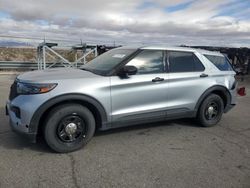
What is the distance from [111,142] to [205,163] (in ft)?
5.17

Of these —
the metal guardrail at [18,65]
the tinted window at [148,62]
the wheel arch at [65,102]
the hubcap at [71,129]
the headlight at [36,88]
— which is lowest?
the hubcap at [71,129]

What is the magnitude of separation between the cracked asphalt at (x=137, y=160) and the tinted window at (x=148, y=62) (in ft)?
3.92

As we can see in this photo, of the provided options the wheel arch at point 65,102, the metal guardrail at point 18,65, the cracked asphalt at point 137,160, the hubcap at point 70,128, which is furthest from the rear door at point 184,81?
the metal guardrail at point 18,65

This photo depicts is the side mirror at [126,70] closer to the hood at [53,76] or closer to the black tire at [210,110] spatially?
the hood at [53,76]

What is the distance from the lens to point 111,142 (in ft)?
15.9

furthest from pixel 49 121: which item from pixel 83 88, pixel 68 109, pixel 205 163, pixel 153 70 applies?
pixel 205 163

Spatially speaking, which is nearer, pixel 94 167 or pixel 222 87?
pixel 94 167

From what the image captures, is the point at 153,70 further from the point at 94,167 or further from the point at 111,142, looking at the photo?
the point at 94,167

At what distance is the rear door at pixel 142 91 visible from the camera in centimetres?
463

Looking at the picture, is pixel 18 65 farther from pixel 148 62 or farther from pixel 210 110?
pixel 210 110

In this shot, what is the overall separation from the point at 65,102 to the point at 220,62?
3468mm

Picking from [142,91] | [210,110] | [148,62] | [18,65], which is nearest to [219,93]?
[210,110]

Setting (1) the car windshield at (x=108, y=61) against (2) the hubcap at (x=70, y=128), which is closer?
(2) the hubcap at (x=70, y=128)

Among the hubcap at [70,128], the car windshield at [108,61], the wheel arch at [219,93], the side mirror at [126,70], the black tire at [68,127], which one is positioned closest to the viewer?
the black tire at [68,127]
